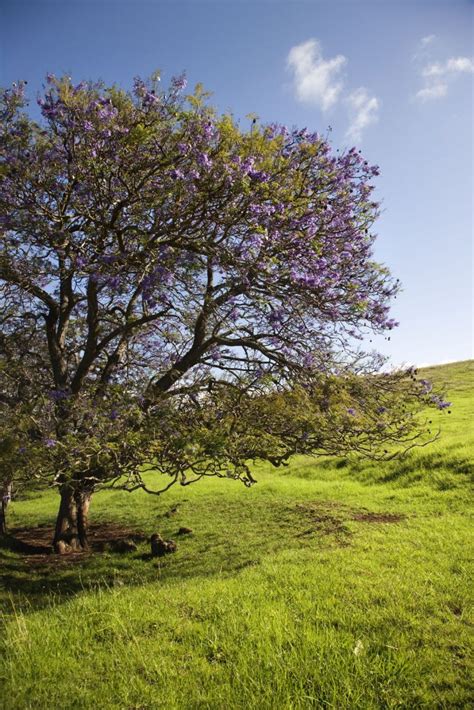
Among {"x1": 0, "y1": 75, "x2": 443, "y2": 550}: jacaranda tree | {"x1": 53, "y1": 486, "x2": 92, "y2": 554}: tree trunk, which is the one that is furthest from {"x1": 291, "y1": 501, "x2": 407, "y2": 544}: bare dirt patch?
{"x1": 53, "y1": 486, "x2": 92, "y2": 554}: tree trunk

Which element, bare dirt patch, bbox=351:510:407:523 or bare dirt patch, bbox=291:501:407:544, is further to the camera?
bare dirt patch, bbox=351:510:407:523

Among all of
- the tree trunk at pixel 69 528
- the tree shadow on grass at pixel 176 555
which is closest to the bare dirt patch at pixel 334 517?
the tree shadow on grass at pixel 176 555

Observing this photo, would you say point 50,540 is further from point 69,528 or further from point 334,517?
point 334,517

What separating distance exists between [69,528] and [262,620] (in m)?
9.74

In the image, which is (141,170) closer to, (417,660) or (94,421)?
(94,421)

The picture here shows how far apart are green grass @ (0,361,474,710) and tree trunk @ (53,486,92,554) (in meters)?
1.16

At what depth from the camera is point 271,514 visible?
15891 millimetres

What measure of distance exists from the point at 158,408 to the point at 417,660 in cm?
661

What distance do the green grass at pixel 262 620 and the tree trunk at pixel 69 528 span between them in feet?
3.81

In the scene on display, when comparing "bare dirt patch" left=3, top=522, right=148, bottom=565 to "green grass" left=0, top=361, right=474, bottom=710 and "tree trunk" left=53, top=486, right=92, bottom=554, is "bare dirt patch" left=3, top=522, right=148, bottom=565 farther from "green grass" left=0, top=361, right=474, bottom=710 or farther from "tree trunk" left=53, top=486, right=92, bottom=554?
"green grass" left=0, top=361, right=474, bottom=710

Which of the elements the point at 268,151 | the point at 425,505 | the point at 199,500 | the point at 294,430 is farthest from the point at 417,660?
the point at 199,500

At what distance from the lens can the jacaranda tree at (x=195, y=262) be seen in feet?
29.3

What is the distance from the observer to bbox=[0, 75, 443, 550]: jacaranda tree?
29.3ft

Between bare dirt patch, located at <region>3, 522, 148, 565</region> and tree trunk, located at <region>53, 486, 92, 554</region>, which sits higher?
tree trunk, located at <region>53, 486, 92, 554</region>
